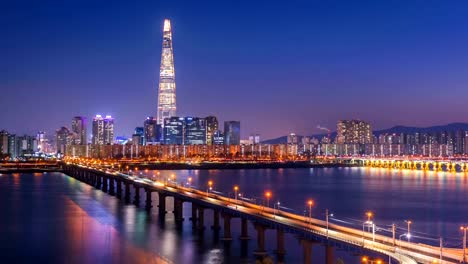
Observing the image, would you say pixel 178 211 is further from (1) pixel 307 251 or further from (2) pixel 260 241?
(1) pixel 307 251

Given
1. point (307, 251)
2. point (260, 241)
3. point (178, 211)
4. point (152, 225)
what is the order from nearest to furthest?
point (307, 251) < point (260, 241) < point (152, 225) < point (178, 211)

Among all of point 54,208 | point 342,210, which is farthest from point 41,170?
point 342,210

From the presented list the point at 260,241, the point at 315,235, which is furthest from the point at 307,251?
the point at 260,241

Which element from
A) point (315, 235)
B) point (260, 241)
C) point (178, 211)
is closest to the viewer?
point (315, 235)

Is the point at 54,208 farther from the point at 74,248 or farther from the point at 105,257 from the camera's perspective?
the point at 105,257

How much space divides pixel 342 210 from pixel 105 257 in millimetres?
36280

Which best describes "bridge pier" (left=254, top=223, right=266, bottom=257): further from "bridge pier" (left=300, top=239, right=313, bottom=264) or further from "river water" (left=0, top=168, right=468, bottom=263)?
"bridge pier" (left=300, top=239, right=313, bottom=264)

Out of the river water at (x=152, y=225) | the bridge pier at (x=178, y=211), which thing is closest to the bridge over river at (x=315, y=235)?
the bridge pier at (x=178, y=211)

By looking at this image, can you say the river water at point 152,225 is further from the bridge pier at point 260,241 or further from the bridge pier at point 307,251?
the bridge pier at point 307,251

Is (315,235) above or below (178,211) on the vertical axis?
above

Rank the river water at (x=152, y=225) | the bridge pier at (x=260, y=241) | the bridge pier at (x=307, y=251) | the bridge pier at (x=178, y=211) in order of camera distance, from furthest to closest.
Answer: the bridge pier at (x=178, y=211) < the river water at (x=152, y=225) < the bridge pier at (x=260, y=241) < the bridge pier at (x=307, y=251)

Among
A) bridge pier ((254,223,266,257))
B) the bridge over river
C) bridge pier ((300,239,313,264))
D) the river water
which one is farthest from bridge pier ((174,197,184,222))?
bridge pier ((300,239,313,264))

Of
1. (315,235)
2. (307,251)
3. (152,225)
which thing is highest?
(315,235)

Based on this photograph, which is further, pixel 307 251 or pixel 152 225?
pixel 152 225
